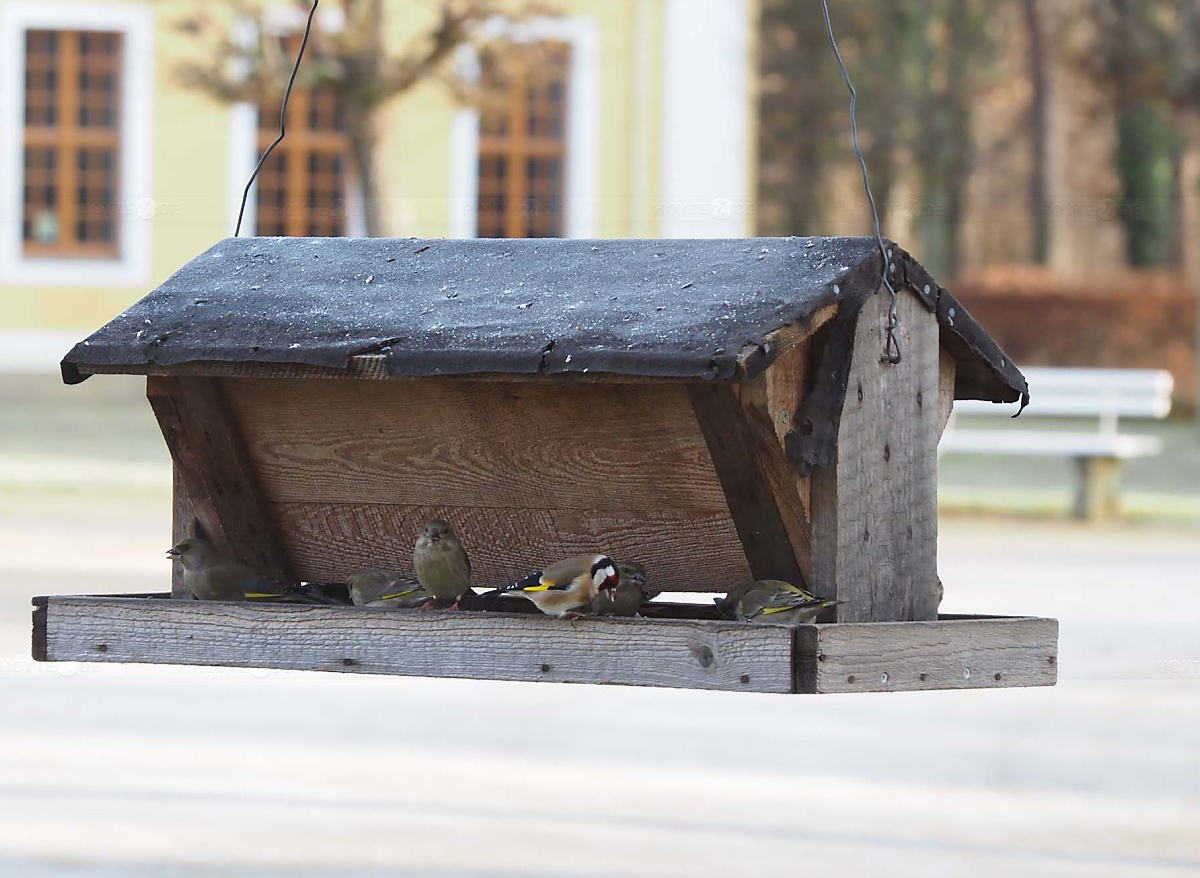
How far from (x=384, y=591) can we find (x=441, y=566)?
0.71 feet

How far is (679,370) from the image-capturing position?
4.29 m

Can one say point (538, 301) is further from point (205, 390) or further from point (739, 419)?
point (205, 390)

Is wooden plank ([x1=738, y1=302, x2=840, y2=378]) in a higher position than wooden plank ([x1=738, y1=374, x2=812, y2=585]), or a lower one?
higher

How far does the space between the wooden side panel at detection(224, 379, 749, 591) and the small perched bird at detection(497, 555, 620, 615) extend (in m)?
0.40

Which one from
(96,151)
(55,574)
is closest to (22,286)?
(96,151)

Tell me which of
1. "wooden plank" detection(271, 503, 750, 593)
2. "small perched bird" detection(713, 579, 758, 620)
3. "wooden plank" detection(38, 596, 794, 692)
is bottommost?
"wooden plank" detection(38, 596, 794, 692)

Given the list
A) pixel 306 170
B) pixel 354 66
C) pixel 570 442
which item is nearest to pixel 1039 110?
pixel 306 170

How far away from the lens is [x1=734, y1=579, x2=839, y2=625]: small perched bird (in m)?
4.66

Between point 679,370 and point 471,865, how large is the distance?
338cm

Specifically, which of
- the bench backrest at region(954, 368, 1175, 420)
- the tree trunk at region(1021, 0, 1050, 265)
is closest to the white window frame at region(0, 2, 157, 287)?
the bench backrest at region(954, 368, 1175, 420)

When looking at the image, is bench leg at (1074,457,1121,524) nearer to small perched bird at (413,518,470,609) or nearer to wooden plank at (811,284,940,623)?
wooden plank at (811,284,940,623)

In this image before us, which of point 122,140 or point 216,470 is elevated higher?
point 122,140

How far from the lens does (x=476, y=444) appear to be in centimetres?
533

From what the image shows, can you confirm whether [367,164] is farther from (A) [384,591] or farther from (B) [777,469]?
(B) [777,469]
